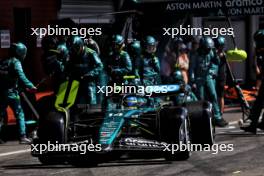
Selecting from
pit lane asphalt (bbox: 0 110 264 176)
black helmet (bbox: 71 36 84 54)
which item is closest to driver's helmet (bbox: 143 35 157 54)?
black helmet (bbox: 71 36 84 54)

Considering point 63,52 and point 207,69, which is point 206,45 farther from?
point 63,52

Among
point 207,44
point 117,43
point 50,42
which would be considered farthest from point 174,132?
point 207,44

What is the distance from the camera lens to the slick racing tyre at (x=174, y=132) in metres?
10.3

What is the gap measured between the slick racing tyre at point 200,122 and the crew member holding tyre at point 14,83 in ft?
11.2

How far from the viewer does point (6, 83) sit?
44.8ft

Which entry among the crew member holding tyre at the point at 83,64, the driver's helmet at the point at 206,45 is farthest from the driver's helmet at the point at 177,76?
the crew member holding tyre at the point at 83,64

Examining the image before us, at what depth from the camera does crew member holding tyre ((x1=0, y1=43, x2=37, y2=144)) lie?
13.5 m

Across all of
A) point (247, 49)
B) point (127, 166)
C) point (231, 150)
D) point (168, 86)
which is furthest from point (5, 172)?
point (247, 49)

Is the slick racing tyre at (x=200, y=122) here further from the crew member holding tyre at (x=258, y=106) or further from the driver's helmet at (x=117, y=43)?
the driver's helmet at (x=117, y=43)

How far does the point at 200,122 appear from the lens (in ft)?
36.5

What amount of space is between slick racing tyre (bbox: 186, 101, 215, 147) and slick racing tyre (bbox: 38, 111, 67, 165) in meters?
1.82

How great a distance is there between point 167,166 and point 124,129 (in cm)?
83

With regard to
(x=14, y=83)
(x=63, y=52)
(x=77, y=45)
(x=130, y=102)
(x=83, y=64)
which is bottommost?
(x=130, y=102)

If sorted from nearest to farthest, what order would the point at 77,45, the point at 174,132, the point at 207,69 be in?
the point at 174,132 < the point at 77,45 < the point at 207,69
